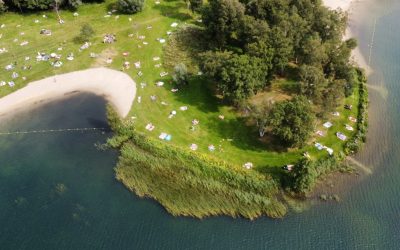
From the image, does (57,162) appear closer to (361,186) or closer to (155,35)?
(155,35)

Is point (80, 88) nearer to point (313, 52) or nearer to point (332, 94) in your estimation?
point (313, 52)

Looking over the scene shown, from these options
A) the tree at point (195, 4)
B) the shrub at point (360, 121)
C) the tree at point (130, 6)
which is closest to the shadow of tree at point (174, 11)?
the tree at point (195, 4)

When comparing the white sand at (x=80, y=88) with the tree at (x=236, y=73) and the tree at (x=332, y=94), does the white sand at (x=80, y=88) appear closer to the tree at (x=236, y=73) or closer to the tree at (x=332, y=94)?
the tree at (x=236, y=73)

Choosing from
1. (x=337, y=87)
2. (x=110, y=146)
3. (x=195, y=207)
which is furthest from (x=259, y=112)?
(x=110, y=146)

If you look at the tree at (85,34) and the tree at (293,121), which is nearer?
the tree at (293,121)

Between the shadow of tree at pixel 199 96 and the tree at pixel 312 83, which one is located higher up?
the tree at pixel 312 83

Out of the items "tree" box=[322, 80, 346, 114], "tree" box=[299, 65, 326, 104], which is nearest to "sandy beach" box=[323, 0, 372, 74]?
"tree" box=[322, 80, 346, 114]

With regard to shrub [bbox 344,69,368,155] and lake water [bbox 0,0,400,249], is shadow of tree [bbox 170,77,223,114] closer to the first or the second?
lake water [bbox 0,0,400,249]

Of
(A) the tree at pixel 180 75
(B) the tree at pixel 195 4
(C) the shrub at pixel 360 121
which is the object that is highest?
(B) the tree at pixel 195 4
